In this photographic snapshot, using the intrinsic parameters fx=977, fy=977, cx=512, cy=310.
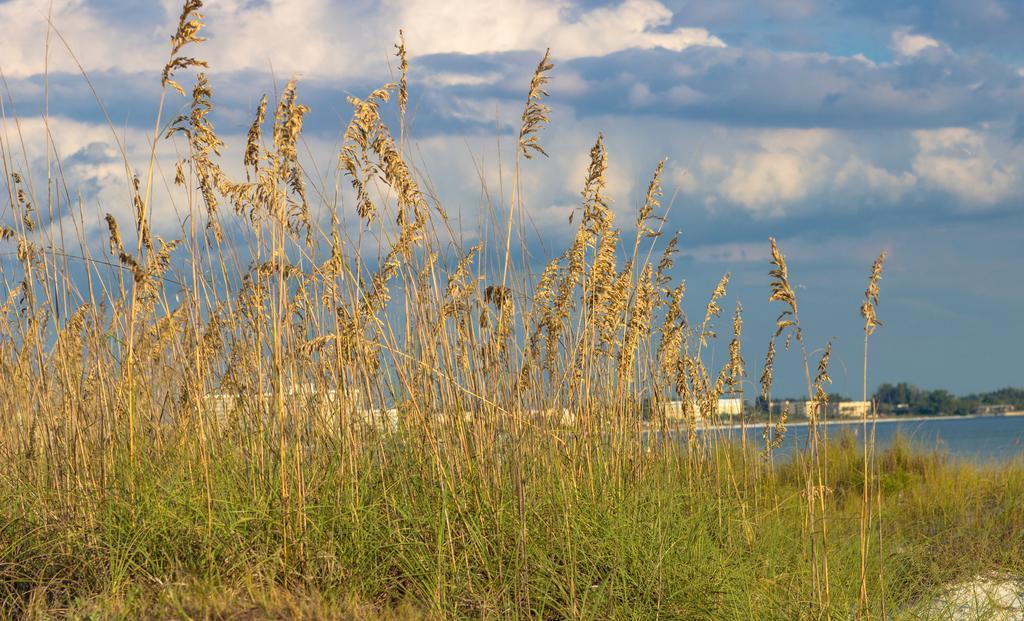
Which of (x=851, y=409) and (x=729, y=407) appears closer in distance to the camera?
(x=729, y=407)

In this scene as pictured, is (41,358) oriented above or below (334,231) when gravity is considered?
below

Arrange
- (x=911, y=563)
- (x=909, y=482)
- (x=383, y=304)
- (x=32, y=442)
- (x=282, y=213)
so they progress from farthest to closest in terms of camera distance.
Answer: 1. (x=909, y=482)
2. (x=911, y=563)
3. (x=32, y=442)
4. (x=383, y=304)
5. (x=282, y=213)

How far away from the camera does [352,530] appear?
364 cm

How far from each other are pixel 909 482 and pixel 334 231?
228 inches

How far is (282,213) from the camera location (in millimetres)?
3297

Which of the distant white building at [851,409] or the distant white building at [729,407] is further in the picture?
the distant white building at [729,407]

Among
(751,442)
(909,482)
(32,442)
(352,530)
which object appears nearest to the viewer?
(352,530)

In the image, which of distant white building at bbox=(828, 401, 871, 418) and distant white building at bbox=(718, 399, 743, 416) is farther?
distant white building at bbox=(718, 399, 743, 416)

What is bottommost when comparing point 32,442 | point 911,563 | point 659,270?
point 911,563

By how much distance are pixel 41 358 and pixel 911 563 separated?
14.7 ft

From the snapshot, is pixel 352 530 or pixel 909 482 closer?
pixel 352 530

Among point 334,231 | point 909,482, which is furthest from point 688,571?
point 909,482

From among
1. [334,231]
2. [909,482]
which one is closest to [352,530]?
[334,231]

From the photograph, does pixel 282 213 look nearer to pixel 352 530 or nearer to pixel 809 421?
pixel 352 530
